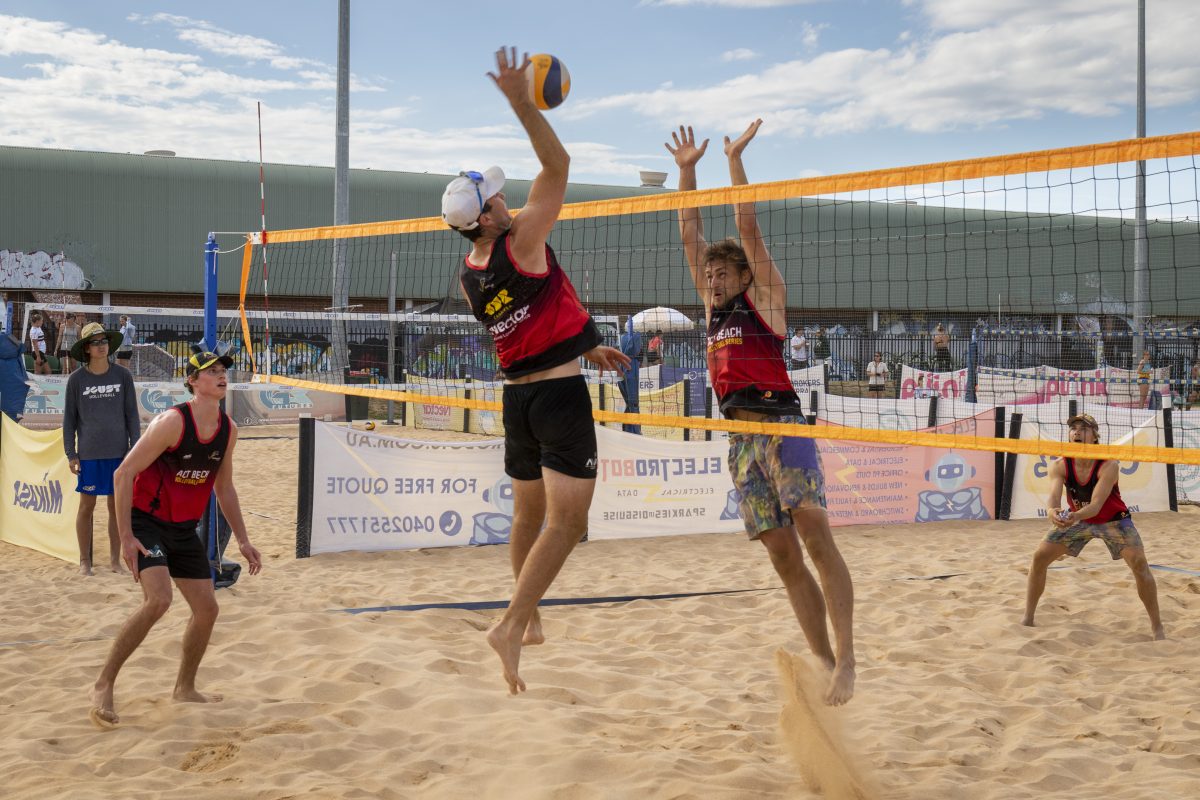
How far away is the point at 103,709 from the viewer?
4.39m

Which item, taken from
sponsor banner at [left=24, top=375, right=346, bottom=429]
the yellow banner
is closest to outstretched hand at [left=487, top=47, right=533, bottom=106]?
the yellow banner

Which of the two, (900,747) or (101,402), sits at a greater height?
(101,402)

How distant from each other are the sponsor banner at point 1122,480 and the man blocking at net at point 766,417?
635cm

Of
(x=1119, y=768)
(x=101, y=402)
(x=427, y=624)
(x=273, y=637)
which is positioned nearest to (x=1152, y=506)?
(x=1119, y=768)

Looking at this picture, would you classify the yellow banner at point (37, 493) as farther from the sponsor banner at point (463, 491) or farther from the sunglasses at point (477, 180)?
the sunglasses at point (477, 180)

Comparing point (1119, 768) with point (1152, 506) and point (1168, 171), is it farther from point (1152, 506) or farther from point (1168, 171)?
point (1152, 506)

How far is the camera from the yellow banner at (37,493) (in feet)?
25.8

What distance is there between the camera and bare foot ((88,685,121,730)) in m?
4.34

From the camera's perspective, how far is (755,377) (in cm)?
426

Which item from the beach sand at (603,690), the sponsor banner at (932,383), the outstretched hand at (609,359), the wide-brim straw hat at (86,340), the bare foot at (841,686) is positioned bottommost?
the beach sand at (603,690)

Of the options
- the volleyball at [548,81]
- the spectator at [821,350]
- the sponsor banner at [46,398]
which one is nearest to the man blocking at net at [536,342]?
the volleyball at [548,81]

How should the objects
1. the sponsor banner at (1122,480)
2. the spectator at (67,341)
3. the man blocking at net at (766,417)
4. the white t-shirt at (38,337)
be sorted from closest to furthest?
the man blocking at net at (766,417) < the sponsor banner at (1122,480) < the white t-shirt at (38,337) < the spectator at (67,341)

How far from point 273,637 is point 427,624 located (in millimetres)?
883

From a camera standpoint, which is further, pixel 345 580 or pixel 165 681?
pixel 345 580
